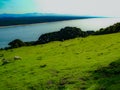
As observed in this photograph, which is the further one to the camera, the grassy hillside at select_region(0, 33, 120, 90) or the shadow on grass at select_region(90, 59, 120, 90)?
the grassy hillside at select_region(0, 33, 120, 90)

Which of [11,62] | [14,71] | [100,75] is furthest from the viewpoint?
[11,62]

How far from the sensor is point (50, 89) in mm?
19953

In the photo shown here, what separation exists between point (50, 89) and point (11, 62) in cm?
1232

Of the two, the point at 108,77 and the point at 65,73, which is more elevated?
the point at 108,77

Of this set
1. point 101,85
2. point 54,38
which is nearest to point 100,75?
point 101,85

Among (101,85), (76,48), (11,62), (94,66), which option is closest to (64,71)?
(94,66)

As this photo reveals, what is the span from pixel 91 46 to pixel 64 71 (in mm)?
12403

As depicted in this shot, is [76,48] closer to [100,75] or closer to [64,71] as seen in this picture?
[64,71]

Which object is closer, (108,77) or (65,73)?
(108,77)

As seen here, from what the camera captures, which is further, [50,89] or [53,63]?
[53,63]

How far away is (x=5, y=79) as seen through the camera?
24438 millimetres

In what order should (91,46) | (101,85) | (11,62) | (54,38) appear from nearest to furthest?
(101,85), (11,62), (91,46), (54,38)

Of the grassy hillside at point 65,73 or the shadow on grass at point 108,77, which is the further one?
the grassy hillside at point 65,73

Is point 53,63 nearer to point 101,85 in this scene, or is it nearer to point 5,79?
point 5,79
